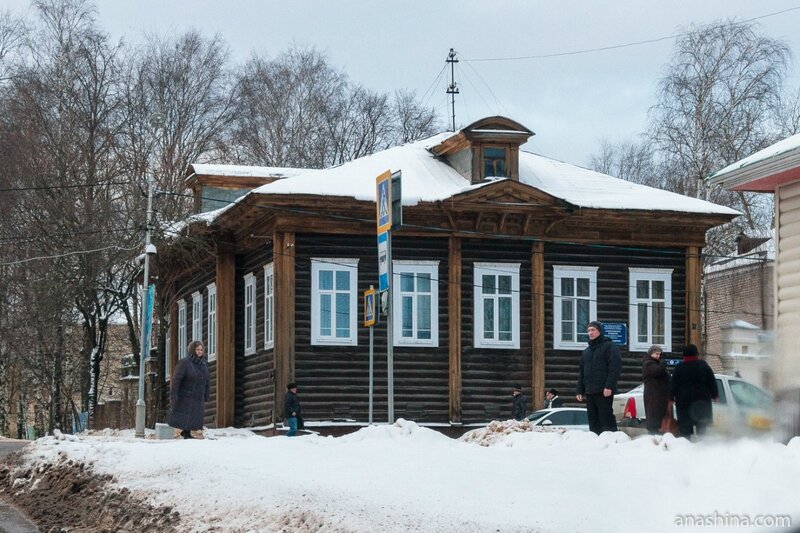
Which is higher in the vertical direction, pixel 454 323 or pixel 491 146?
pixel 491 146

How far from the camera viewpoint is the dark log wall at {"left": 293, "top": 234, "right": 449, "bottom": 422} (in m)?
31.6

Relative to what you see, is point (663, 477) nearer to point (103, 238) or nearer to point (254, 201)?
point (254, 201)

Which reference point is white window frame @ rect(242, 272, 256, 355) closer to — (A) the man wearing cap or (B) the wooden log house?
(B) the wooden log house

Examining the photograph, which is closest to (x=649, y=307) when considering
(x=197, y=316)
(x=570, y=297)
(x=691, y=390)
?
(x=570, y=297)

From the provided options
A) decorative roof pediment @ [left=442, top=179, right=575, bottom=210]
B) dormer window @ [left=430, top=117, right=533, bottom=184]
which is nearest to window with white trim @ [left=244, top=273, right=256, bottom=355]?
decorative roof pediment @ [left=442, top=179, right=575, bottom=210]

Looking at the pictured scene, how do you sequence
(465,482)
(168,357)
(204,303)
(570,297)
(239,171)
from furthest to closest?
1. (168,357)
2. (239,171)
3. (204,303)
4. (570,297)
5. (465,482)

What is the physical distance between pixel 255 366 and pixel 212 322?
10.8 feet

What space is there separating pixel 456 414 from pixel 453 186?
17.9 feet

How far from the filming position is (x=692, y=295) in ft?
113

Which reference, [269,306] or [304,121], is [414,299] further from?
[304,121]

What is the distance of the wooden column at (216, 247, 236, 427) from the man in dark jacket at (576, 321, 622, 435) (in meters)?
18.2

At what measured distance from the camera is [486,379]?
32719mm

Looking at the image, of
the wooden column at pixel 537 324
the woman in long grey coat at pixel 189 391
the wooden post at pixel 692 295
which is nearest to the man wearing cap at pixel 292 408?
the wooden column at pixel 537 324

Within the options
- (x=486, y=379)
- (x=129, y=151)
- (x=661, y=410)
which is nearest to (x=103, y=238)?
(x=129, y=151)
